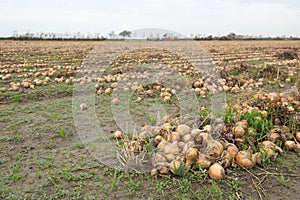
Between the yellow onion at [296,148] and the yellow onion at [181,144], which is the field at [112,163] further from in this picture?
the yellow onion at [181,144]

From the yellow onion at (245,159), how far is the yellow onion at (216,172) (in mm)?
215

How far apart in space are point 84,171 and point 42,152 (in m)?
0.58

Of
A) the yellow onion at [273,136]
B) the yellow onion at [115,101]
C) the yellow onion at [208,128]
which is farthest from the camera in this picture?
the yellow onion at [115,101]

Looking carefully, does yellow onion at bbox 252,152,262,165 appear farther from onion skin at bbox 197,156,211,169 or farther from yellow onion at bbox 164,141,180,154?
yellow onion at bbox 164,141,180,154

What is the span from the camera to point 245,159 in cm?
217

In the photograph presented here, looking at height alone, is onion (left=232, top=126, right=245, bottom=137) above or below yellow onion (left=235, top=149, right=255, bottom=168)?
above

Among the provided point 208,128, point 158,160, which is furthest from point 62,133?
point 208,128

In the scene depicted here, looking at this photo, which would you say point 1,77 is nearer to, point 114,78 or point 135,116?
point 114,78

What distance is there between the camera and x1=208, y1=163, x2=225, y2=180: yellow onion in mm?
2040

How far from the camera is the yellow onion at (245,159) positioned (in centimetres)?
216

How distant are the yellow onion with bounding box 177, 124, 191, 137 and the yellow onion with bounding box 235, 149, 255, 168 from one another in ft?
1.50

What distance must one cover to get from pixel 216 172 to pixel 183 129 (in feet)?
1.64

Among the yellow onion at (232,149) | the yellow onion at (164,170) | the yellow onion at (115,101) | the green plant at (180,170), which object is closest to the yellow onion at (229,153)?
the yellow onion at (232,149)

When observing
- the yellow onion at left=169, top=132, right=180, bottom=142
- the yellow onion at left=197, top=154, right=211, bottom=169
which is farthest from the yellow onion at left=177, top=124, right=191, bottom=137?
the yellow onion at left=197, top=154, right=211, bottom=169
